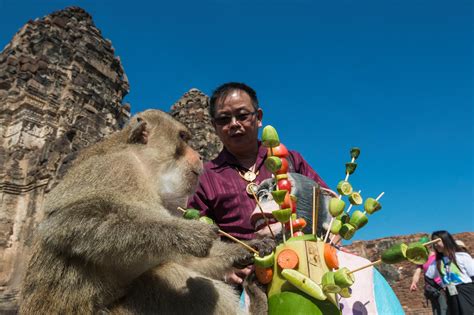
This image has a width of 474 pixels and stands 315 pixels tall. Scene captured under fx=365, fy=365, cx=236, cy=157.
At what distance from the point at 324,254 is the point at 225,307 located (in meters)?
0.54

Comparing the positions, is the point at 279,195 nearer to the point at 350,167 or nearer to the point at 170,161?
the point at 350,167

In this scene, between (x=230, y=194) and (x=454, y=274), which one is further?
(x=454, y=274)

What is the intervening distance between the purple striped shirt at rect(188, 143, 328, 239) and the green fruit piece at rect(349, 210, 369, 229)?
1.97 ft

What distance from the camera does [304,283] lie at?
4.12ft

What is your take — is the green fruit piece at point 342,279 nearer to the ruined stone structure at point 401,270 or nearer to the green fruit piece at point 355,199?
the green fruit piece at point 355,199

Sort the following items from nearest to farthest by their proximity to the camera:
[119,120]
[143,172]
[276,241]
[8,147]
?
[276,241]
[143,172]
[8,147]
[119,120]

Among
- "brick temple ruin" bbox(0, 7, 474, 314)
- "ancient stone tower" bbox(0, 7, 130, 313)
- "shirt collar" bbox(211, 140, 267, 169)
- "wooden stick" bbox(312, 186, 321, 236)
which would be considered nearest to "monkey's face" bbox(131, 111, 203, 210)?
"shirt collar" bbox(211, 140, 267, 169)

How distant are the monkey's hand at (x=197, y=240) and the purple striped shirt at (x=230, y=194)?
0.53 meters

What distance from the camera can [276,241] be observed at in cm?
160

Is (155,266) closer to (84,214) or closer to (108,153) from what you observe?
(84,214)

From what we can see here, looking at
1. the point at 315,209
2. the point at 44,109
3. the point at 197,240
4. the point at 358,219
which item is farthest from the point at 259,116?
the point at 44,109

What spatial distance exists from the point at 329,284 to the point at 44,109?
9.27 meters

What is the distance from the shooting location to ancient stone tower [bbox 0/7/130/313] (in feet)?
23.4

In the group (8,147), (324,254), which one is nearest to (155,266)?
(324,254)
